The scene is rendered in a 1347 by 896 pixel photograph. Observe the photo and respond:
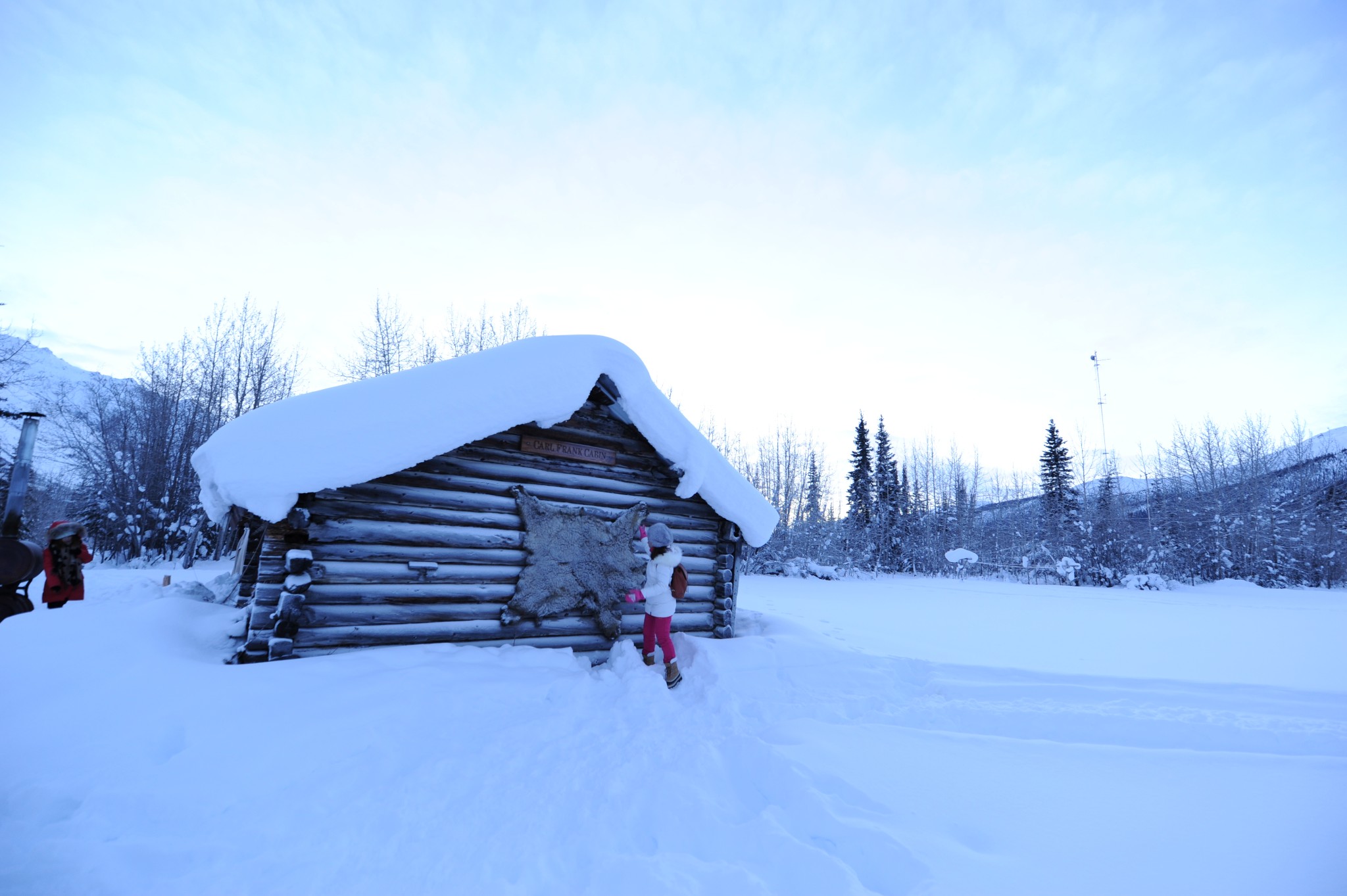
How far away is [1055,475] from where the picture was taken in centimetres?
3972

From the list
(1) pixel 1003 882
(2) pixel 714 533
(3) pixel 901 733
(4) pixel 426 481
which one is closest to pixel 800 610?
(2) pixel 714 533

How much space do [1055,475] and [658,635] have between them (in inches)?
1703

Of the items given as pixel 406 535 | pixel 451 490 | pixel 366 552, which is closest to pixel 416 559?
pixel 406 535

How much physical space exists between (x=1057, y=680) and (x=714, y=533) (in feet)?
16.1

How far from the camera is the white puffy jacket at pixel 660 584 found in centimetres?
662

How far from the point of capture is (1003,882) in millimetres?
2852

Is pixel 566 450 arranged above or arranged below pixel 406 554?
above

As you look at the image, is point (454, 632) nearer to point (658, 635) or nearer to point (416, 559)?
point (416, 559)

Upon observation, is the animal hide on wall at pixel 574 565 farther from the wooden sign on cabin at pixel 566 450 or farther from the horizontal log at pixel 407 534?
the wooden sign on cabin at pixel 566 450

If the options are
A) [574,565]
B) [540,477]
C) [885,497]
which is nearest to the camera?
[574,565]

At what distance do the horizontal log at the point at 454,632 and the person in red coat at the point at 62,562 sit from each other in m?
3.39

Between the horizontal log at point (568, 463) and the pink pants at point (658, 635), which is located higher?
the horizontal log at point (568, 463)

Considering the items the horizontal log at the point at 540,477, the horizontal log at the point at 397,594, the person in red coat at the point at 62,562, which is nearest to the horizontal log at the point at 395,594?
the horizontal log at the point at 397,594

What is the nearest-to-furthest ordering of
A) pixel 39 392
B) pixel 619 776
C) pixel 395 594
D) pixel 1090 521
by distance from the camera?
pixel 619 776 → pixel 395 594 → pixel 39 392 → pixel 1090 521
